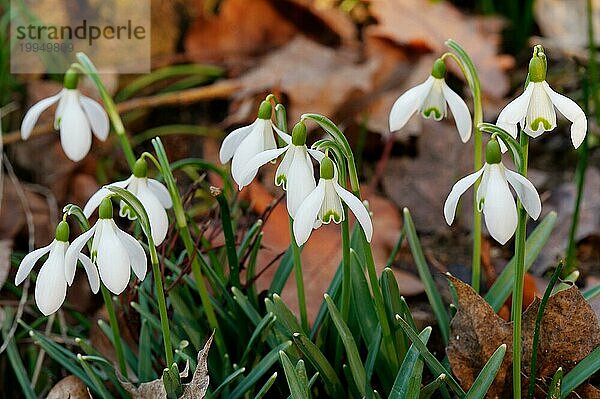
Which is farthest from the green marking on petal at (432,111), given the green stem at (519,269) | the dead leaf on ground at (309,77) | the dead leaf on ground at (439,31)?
the dead leaf on ground at (439,31)

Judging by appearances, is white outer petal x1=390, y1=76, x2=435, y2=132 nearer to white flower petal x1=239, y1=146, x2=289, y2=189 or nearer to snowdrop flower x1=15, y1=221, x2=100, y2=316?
white flower petal x1=239, y1=146, x2=289, y2=189

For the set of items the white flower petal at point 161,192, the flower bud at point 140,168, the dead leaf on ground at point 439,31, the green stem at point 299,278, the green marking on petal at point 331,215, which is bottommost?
the green stem at point 299,278

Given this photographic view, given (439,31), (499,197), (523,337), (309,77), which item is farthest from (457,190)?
(439,31)

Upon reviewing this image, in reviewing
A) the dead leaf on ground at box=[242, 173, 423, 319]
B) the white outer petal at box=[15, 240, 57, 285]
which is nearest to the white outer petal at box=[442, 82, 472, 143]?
the dead leaf on ground at box=[242, 173, 423, 319]

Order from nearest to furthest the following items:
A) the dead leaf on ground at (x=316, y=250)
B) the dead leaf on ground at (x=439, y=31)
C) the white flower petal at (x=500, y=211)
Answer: the white flower petal at (x=500, y=211) → the dead leaf on ground at (x=316, y=250) → the dead leaf on ground at (x=439, y=31)

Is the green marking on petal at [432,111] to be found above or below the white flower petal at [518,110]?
below

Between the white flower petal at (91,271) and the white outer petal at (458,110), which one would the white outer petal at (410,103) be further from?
the white flower petal at (91,271)
